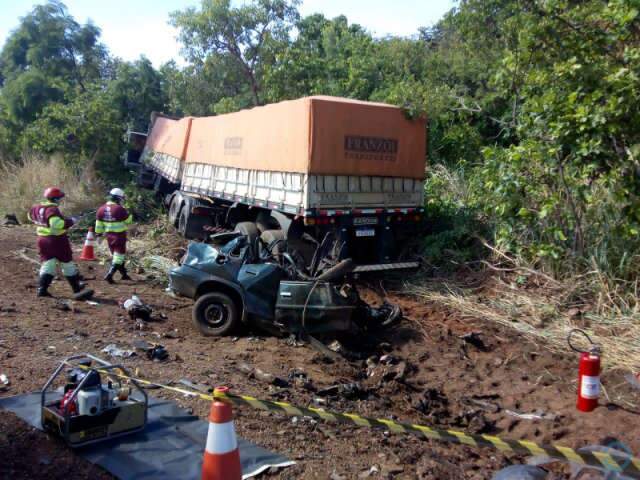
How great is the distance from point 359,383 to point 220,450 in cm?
291

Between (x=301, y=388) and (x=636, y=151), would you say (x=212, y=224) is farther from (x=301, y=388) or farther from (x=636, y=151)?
(x=636, y=151)

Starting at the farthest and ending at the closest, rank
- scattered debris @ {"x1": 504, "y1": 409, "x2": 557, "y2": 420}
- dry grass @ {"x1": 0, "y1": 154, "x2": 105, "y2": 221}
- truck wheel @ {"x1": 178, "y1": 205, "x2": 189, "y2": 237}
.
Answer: dry grass @ {"x1": 0, "y1": 154, "x2": 105, "y2": 221}
truck wheel @ {"x1": 178, "y1": 205, "x2": 189, "y2": 237}
scattered debris @ {"x1": 504, "y1": 409, "x2": 557, "y2": 420}

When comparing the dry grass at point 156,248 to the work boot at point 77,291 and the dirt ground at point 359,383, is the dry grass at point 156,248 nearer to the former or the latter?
the work boot at point 77,291

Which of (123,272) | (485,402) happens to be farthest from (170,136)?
(485,402)

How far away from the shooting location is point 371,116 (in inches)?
402

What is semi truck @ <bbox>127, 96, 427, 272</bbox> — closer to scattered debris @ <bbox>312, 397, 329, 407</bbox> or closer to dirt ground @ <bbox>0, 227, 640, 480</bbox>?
dirt ground @ <bbox>0, 227, 640, 480</bbox>

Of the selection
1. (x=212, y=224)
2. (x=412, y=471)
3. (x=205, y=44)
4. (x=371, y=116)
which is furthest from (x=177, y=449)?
(x=205, y=44)

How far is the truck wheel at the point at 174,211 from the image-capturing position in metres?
15.5

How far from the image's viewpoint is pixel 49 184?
62.3ft

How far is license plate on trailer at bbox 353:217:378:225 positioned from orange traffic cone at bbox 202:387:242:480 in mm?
6907

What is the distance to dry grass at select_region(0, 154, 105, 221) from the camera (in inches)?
721

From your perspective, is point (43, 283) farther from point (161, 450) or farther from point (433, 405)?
point (433, 405)

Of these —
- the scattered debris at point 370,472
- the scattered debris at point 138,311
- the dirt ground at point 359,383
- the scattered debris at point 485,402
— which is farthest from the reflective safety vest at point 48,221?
the scattered debris at point 370,472

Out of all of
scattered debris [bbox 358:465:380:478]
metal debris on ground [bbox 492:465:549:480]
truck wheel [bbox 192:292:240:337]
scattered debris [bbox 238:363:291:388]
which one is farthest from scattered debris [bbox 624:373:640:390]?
truck wheel [bbox 192:292:240:337]
